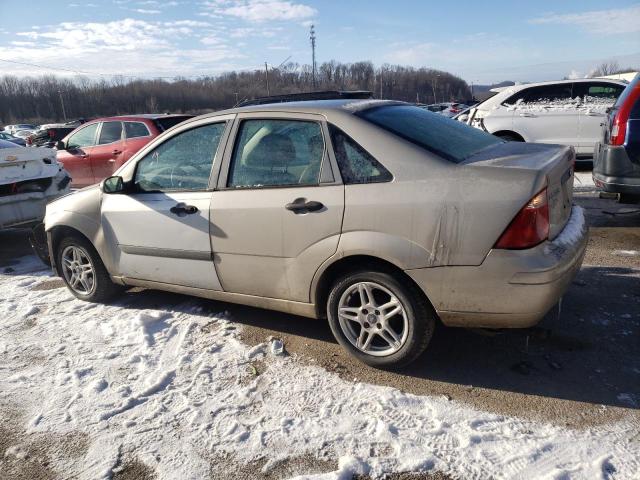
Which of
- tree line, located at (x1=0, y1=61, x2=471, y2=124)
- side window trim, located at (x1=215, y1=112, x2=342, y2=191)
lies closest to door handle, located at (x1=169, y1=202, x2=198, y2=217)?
side window trim, located at (x1=215, y1=112, x2=342, y2=191)

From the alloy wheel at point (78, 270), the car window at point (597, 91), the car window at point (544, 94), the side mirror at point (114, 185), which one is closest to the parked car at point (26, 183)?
the alloy wheel at point (78, 270)

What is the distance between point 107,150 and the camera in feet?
31.6

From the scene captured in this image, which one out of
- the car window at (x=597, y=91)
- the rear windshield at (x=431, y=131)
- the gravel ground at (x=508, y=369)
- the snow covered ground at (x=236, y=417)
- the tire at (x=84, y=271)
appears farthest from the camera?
the car window at (x=597, y=91)

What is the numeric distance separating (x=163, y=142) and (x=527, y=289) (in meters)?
2.85

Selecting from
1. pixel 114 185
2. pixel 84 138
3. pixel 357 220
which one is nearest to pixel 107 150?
pixel 84 138

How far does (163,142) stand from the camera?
3947 mm

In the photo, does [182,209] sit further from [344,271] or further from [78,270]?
[78,270]

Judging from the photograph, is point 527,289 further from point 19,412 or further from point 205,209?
point 19,412

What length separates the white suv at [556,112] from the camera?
29.2ft

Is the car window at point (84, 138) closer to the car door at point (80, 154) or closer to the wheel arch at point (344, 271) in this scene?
the car door at point (80, 154)

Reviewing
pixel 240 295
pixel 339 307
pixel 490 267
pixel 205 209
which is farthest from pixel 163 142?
pixel 490 267

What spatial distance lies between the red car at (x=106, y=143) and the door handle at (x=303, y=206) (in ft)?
22.1

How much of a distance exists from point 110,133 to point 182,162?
6777 millimetres

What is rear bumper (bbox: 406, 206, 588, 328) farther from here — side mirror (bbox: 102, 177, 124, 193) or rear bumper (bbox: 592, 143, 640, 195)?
rear bumper (bbox: 592, 143, 640, 195)
